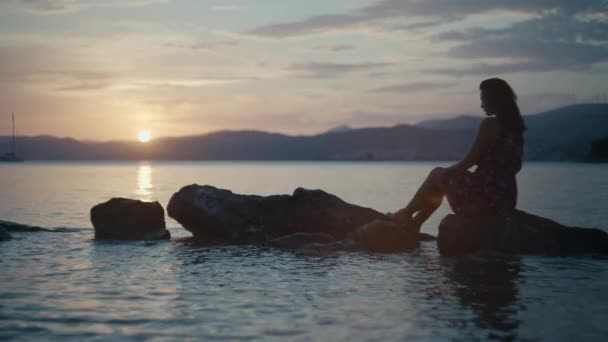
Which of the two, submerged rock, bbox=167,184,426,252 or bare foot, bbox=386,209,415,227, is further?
submerged rock, bbox=167,184,426,252

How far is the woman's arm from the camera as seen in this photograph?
11.8 meters

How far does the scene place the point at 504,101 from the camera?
11859 mm

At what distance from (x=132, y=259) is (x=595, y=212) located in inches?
932

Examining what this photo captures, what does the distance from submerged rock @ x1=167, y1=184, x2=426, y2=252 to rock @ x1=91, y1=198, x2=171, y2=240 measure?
55 cm

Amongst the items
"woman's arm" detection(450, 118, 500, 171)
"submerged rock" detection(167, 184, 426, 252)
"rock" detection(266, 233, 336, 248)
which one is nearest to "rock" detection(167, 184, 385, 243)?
"submerged rock" detection(167, 184, 426, 252)

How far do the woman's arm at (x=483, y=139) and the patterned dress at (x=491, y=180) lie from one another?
0.12 metres

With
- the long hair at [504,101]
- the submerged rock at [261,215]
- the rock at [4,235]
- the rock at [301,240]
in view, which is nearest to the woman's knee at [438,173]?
the long hair at [504,101]

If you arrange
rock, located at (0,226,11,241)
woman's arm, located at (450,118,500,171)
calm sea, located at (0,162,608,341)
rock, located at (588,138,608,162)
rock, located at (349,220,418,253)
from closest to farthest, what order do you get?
calm sea, located at (0,162,608,341), woman's arm, located at (450,118,500,171), rock, located at (349,220,418,253), rock, located at (0,226,11,241), rock, located at (588,138,608,162)

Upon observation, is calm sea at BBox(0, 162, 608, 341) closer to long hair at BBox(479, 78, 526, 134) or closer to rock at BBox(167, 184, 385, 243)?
rock at BBox(167, 184, 385, 243)

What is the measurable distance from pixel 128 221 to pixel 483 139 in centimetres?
941

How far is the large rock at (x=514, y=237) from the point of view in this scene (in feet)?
40.9

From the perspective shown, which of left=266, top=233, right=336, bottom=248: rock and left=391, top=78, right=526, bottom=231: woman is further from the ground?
left=391, top=78, right=526, bottom=231: woman

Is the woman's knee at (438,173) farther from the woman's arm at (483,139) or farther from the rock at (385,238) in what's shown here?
the rock at (385,238)

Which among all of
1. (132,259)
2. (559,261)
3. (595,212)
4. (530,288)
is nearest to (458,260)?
(559,261)
